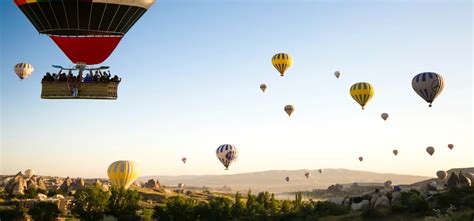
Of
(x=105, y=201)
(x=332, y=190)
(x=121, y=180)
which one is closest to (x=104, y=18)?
(x=105, y=201)

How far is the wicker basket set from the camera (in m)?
29.2

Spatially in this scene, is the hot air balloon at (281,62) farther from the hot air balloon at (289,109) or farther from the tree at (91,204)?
the tree at (91,204)

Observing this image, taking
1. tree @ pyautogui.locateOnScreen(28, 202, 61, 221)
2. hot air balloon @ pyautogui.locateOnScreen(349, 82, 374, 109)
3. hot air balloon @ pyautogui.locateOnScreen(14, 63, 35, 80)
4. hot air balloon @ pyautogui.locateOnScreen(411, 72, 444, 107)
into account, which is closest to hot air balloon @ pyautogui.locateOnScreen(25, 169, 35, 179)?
hot air balloon @ pyautogui.locateOnScreen(14, 63, 35, 80)

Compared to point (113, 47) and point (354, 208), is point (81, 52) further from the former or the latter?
point (354, 208)

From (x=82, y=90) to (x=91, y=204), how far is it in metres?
30.1

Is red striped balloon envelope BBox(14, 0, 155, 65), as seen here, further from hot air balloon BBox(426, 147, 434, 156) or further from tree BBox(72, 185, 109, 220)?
hot air balloon BBox(426, 147, 434, 156)

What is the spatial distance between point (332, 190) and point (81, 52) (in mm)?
131579

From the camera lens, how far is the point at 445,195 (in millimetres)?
48812

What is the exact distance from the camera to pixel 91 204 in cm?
5650

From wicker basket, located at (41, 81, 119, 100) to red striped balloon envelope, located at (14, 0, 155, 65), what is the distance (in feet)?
12.1

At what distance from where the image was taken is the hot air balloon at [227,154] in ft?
262

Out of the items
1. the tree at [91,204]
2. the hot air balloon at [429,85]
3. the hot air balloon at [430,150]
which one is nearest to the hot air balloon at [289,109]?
the hot air balloon at [429,85]

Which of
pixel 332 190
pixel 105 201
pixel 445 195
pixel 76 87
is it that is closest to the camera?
pixel 76 87

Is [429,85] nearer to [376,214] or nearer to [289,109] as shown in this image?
[376,214]
